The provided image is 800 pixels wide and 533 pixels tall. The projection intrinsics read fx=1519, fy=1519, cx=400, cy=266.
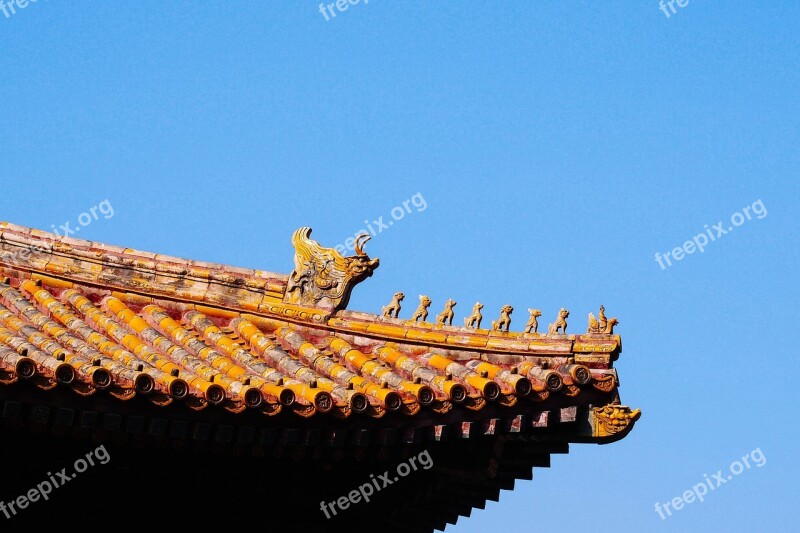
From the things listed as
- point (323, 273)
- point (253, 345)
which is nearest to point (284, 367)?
point (253, 345)

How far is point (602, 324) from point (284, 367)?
279 cm

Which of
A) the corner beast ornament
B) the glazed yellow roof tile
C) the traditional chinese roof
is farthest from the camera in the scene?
the corner beast ornament

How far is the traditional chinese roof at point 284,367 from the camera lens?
1109 cm

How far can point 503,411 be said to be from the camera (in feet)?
39.4

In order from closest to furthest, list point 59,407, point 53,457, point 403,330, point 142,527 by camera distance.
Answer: point 59,407 < point 53,457 < point 142,527 < point 403,330

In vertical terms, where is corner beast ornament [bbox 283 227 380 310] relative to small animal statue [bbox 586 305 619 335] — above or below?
above

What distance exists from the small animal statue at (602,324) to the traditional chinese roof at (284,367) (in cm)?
2

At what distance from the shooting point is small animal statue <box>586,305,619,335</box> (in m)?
12.8

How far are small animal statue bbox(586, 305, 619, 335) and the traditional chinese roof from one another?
0.02 meters

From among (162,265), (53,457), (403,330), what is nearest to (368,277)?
(403,330)

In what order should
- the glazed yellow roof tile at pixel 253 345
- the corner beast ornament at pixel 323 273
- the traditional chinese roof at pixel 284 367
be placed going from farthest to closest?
the corner beast ornament at pixel 323 273 → the glazed yellow roof tile at pixel 253 345 → the traditional chinese roof at pixel 284 367

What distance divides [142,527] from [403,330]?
2.97 meters

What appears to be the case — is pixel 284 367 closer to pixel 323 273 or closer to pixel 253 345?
pixel 253 345

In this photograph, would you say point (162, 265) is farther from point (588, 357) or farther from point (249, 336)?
point (588, 357)
